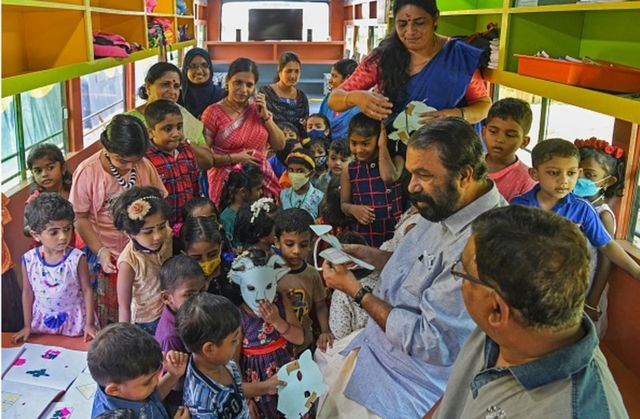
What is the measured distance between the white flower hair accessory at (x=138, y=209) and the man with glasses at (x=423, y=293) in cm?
82

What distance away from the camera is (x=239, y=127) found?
3.51m

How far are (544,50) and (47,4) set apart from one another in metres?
2.28

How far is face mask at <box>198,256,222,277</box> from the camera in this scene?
2438mm

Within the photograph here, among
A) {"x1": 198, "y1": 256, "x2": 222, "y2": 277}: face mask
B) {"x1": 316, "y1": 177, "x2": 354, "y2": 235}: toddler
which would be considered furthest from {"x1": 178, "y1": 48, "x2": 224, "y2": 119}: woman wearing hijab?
{"x1": 198, "y1": 256, "x2": 222, "y2": 277}: face mask

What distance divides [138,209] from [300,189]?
1490mm

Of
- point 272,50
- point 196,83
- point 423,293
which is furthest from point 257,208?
point 272,50

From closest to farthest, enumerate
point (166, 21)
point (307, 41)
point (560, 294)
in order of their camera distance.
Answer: point (560, 294)
point (166, 21)
point (307, 41)

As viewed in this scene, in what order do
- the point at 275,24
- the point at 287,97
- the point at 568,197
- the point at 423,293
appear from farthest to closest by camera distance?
1. the point at 275,24
2. the point at 287,97
3. the point at 568,197
4. the point at 423,293

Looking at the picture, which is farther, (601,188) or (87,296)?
(601,188)

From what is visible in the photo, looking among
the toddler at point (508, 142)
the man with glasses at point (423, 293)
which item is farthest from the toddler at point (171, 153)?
the toddler at point (508, 142)

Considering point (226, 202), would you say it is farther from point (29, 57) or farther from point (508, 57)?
point (508, 57)

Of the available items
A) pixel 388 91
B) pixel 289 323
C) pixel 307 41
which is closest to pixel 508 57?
pixel 388 91

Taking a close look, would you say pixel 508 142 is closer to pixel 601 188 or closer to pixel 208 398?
pixel 601 188

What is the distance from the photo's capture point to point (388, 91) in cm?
268
